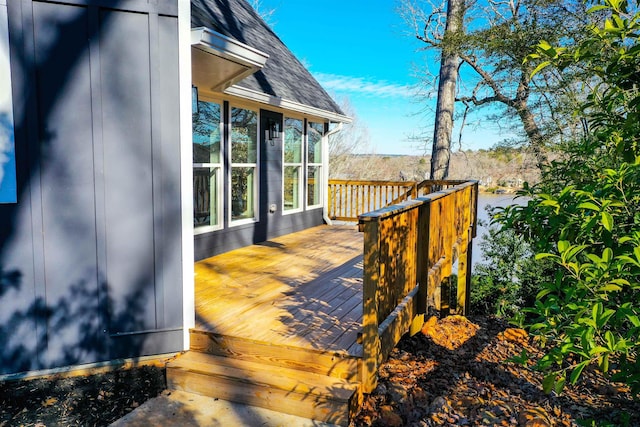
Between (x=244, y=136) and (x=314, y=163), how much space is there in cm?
258

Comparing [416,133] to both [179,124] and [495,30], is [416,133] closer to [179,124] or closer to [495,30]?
[495,30]

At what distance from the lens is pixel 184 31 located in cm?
340

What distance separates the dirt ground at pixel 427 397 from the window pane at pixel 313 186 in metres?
5.05

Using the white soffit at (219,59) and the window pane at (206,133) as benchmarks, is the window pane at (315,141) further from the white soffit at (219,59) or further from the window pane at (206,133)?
the white soffit at (219,59)

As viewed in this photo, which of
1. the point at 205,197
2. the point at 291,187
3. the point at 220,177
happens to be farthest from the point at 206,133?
the point at 291,187

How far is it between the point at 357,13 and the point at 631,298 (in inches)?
1070

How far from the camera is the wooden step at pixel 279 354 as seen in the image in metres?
3.02

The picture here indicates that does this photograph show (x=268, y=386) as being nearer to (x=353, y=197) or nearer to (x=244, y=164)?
(x=244, y=164)

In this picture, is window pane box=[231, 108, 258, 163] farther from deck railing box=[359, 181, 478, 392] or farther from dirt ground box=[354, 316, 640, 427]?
dirt ground box=[354, 316, 640, 427]

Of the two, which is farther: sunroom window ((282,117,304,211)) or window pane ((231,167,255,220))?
sunroom window ((282,117,304,211))

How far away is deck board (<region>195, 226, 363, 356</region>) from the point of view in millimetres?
3416

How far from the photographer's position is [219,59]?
4.27m

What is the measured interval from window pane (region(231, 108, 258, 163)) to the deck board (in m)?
1.33

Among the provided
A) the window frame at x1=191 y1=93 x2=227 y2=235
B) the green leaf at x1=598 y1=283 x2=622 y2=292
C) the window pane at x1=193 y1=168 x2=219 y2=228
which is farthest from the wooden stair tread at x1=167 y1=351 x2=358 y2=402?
the window frame at x1=191 y1=93 x2=227 y2=235
